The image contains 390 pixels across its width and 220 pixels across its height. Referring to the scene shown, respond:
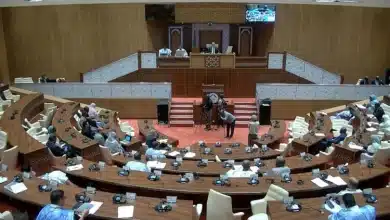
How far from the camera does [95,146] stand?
1070cm

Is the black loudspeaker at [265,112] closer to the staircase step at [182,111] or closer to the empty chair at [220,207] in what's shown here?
the staircase step at [182,111]

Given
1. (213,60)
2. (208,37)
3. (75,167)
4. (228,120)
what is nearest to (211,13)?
(208,37)

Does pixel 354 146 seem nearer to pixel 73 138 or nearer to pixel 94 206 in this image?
pixel 94 206

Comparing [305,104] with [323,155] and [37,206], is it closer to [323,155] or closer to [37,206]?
[323,155]

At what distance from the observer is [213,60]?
18.5 meters

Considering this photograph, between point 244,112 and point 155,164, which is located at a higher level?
point 155,164

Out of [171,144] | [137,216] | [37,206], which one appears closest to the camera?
[137,216]

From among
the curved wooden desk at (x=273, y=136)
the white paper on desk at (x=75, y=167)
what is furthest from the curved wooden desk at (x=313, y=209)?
the curved wooden desk at (x=273, y=136)

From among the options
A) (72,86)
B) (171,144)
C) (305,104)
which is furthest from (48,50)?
(305,104)

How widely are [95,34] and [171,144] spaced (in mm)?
10435

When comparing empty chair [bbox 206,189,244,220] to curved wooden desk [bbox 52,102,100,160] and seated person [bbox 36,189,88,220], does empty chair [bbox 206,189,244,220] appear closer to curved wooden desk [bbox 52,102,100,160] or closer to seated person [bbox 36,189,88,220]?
seated person [bbox 36,189,88,220]

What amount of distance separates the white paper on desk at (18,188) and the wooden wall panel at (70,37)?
14899mm

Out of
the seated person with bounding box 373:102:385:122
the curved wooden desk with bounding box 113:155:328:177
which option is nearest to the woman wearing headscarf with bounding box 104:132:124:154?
the curved wooden desk with bounding box 113:155:328:177

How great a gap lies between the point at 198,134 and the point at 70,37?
9.73 m
